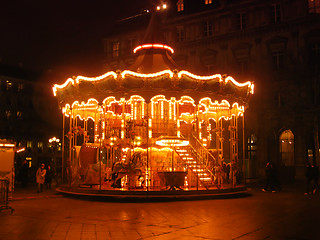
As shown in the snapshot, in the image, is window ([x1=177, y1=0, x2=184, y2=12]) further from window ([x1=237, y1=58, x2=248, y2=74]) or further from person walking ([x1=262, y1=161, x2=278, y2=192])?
person walking ([x1=262, y1=161, x2=278, y2=192])

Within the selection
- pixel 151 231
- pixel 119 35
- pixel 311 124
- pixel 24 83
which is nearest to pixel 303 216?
pixel 151 231

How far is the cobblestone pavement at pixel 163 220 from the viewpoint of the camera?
352 inches

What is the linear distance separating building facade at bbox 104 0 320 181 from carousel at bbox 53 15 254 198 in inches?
600

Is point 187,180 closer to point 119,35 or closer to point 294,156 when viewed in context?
point 294,156

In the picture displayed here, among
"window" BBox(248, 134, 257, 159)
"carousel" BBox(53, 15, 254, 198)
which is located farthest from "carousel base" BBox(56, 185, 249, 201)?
"window" BBox(248, 134, 257, 159)

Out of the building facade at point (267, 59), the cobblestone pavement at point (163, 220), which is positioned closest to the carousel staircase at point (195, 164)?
the cobblestone pavement at point (163, 220)

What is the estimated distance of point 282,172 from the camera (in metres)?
32.8

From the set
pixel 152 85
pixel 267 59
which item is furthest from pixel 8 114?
pixel 152 85

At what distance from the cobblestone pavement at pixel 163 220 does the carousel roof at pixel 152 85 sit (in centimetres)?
530

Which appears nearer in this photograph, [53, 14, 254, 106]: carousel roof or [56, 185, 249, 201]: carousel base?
[56, 185, 249, 201]: carousel base

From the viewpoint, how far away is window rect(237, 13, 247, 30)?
135ft

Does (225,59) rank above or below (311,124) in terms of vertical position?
above

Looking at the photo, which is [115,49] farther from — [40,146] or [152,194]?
[152,194]

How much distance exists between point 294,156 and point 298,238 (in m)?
31.6
